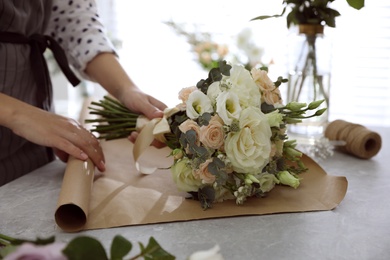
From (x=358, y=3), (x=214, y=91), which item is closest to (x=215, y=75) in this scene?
(x=214, y=91)

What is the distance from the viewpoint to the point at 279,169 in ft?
3.16

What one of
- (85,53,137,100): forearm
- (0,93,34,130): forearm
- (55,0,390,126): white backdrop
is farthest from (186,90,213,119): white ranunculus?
(55,0,390,126): white backdrop

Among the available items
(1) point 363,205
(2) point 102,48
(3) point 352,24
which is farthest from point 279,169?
(3) point 352,24

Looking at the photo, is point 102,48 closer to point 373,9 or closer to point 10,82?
point 10,82

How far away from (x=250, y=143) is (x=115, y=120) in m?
0.55

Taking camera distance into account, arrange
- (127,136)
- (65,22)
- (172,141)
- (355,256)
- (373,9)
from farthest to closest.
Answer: (373,9) → (65,22) → (127,136) → (172,141) → (355,256)

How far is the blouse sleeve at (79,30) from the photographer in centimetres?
143

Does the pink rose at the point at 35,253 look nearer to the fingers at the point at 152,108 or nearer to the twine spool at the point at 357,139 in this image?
the fingers at the point at 152,108

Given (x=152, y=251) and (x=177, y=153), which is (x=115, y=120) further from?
(x=152, y=251)

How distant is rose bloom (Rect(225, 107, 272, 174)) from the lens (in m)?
0.88

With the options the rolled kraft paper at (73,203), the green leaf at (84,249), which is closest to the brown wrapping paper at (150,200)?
the rolled kraft paper at (73,203)

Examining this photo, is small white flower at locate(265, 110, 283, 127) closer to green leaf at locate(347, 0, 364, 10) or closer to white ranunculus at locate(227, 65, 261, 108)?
white ranunculus at locate(227, 65, 261, 108)

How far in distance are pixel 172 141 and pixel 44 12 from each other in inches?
23.1

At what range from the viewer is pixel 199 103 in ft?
3.07
